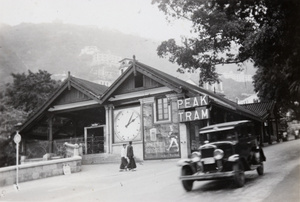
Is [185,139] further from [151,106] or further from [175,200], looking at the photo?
[175,200]

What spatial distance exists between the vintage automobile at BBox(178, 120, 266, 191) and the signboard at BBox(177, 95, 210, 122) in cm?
659

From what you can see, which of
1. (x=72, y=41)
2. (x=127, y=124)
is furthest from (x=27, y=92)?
(x=127, y=124)

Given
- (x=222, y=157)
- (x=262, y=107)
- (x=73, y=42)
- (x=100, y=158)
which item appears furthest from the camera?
(x=262, y=107)

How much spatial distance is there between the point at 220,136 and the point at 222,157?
832 millimetres

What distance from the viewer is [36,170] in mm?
14656

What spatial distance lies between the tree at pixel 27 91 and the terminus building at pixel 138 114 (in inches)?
430

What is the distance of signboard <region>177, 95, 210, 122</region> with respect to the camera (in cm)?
1630

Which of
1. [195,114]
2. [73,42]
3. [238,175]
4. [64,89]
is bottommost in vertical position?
[238,175]

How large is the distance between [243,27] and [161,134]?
314 inches

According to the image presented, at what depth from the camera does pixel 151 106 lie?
64.4ft

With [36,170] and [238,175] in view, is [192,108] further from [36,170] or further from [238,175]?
[238,175]

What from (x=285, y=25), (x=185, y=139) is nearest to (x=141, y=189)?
(x=285, y=25)

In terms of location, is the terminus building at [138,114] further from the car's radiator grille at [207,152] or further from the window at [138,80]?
the car's radiator grille at [207,152]

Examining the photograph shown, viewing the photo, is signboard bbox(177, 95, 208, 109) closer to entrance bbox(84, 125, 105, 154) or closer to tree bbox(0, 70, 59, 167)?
entrance bbox(84, 125, 105, 154)
